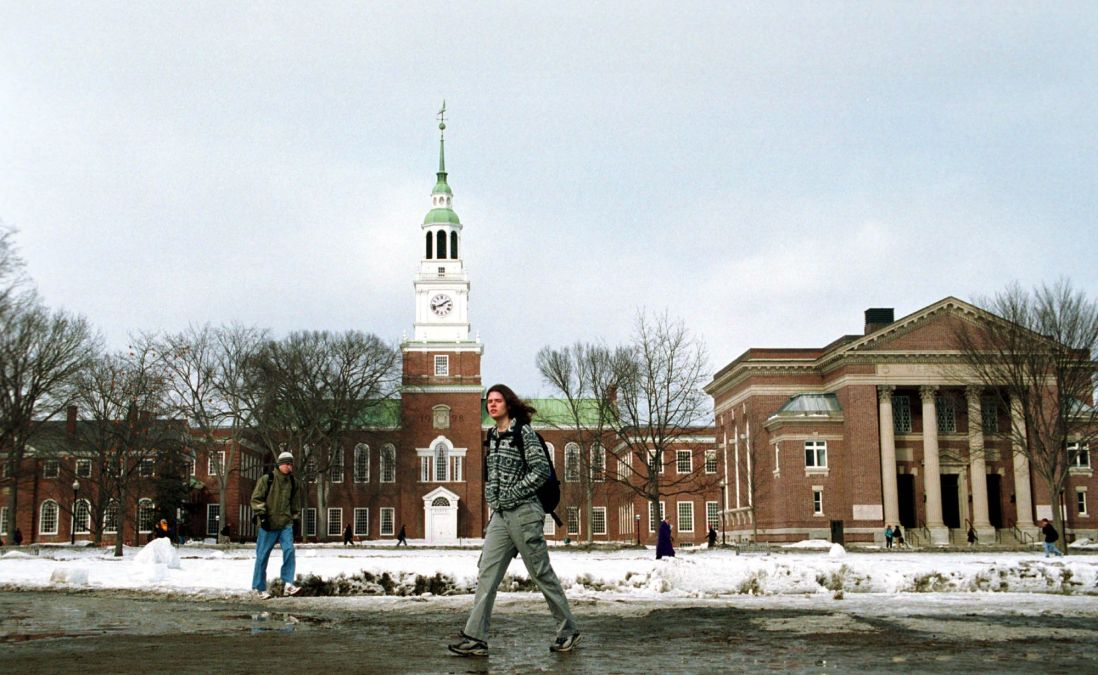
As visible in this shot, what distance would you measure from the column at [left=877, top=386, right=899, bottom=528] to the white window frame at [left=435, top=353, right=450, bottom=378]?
3726 cm

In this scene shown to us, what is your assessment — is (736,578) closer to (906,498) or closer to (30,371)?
(30,371)

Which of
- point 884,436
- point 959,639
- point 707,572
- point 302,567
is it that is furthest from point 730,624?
point 884,436

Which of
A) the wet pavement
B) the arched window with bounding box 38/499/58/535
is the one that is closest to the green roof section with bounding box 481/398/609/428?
the arched window with bounding box 38/499/58/535

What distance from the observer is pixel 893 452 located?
58.6 m

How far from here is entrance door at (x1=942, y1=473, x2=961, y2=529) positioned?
203 feet

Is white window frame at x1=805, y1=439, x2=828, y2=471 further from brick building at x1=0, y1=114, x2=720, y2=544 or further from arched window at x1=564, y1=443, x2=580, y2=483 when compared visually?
brick building at x1=0, y1=114, x2=720, y2=544

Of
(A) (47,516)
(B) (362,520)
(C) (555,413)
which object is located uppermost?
(C) (555,413)

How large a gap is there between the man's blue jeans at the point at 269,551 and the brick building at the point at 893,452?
46366mm

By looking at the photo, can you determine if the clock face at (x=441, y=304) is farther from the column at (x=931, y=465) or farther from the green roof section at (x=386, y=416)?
the column at (x=931, y=465)

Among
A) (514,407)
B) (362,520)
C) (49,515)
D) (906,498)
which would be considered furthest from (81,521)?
(514,407)

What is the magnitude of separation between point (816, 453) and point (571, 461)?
25.0m

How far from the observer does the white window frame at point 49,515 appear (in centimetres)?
8000

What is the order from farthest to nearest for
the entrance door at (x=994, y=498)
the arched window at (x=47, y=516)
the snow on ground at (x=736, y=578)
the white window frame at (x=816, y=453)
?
1. the arched window at (x=47, y=516)
2. the entrance door at (x=994, y=498)
3. the white window frame at (x=816, y=453)
4. the snow on ground at (x=736, y=578)

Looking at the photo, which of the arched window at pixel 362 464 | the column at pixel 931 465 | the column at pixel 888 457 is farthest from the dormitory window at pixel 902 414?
the arched window at pixel 362 464
